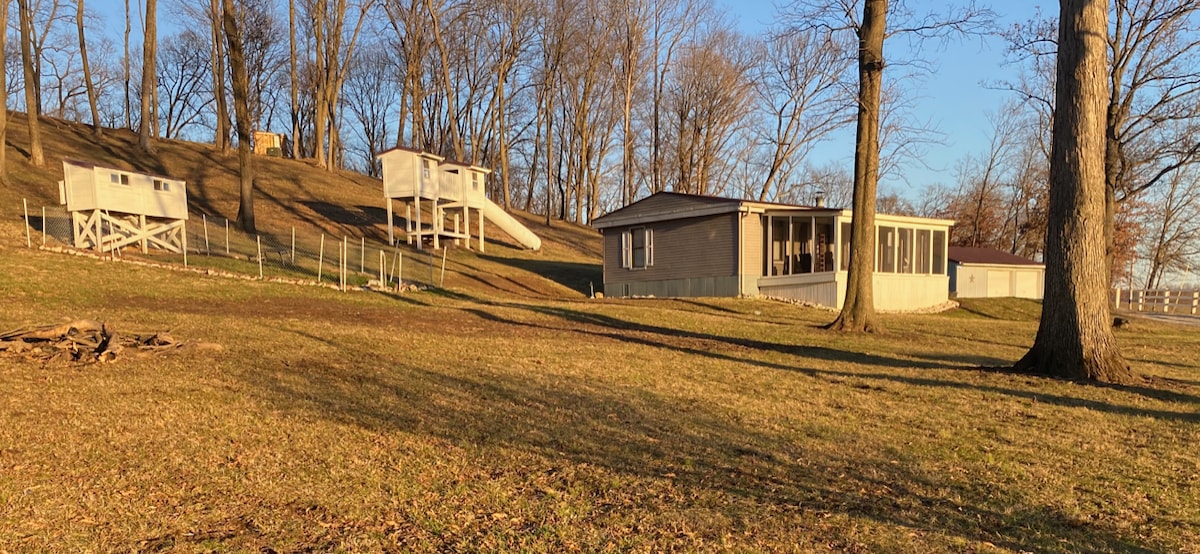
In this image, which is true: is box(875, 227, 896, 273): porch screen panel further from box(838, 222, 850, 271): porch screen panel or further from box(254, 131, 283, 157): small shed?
box(254, 131, 283, 157): small shed

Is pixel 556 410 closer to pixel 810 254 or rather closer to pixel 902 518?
pixel 902 518

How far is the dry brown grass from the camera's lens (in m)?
3.83

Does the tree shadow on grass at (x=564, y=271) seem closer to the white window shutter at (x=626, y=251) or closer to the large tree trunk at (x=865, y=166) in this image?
the white window shutter at (x=626, y=251)

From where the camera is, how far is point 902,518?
4055 millimetres

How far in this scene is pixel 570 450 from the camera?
5.46 meters

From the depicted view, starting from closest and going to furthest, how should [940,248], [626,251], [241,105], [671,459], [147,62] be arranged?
[671,459] < [241,105] < [626,251] < [940,248] < [147,62]

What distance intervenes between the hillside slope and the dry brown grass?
13931 mm

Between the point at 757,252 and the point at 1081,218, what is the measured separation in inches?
619

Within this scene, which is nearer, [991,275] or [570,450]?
[570,450]

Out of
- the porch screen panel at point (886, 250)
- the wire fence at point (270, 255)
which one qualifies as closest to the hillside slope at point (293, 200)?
the wire fence at point (270, 255)

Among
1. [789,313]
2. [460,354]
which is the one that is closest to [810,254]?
[789,313]

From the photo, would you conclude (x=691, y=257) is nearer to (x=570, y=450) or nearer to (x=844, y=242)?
(x=844, y=242)

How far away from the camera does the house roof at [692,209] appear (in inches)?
939

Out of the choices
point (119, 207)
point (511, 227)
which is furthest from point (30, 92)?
point (511, 227)
